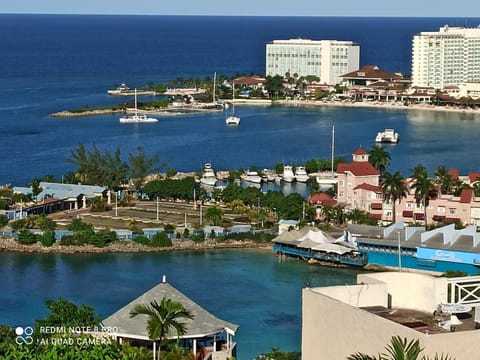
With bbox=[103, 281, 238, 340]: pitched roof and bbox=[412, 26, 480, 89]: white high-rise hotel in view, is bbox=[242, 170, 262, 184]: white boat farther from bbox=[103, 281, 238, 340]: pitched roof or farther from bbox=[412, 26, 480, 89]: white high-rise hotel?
bbox=[412, 26, 480, 89]: white high-rise hotel

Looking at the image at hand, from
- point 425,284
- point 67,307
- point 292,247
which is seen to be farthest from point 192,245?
point 425,284

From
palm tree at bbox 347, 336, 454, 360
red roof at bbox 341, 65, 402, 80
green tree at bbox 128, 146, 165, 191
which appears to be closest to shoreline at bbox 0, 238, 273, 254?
green tree at bbox 128, 146, 165, 191

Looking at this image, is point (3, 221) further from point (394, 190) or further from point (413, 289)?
point (413, 289)

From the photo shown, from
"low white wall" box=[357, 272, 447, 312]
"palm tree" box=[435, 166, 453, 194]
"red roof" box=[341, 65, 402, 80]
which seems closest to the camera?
"low white wall" box=[357, 272, 447, 312]

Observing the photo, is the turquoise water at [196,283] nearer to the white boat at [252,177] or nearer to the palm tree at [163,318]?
the palm tree at [163,318]

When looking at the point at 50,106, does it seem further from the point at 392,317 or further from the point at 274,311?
the point at 392,317
